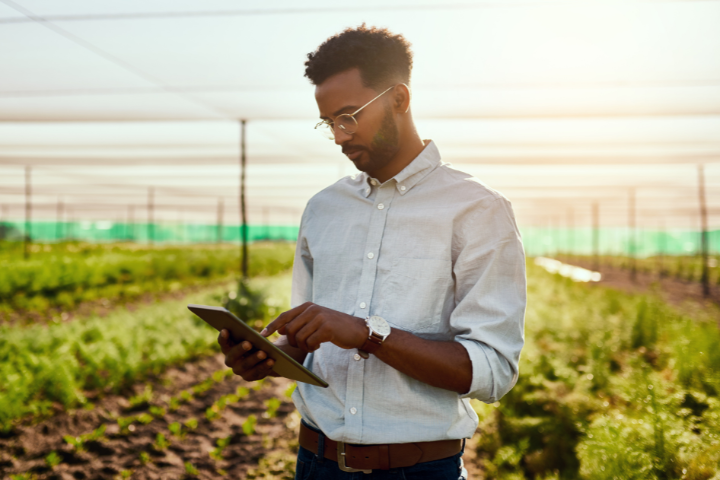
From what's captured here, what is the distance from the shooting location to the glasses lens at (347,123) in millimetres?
1312

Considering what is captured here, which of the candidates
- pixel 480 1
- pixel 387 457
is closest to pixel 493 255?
pixel 387 457

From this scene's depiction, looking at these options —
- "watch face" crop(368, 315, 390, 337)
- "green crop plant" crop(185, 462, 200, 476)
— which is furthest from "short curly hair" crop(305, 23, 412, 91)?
"green crop plant" crop(185, 462, 200, 476)

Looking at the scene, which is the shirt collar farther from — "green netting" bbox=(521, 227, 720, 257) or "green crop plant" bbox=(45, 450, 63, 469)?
"green netting" bbox=(521, 227, 720, 257)

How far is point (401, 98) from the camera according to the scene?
4.42 feet

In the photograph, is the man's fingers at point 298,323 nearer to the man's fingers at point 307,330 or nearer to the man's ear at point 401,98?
the man's fingers at point 307,330

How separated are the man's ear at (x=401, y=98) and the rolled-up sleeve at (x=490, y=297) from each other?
36 centimetres

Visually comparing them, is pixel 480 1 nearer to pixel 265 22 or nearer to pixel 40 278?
pixel 265 22

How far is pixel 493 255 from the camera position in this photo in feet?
3.76

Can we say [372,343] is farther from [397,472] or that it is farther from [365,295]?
[397,472]

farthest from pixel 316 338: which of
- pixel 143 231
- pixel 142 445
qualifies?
pixel 143 231

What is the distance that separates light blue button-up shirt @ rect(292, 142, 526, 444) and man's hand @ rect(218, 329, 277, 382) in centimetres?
17

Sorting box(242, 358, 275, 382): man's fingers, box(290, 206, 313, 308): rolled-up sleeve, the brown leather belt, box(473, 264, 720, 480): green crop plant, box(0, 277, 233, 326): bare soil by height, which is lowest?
box(0, 277, 233, 326): bare soil

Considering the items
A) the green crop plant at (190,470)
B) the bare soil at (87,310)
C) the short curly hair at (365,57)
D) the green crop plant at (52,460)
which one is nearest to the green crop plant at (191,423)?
the green crop plant at (190,470)

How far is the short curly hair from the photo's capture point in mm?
1324
